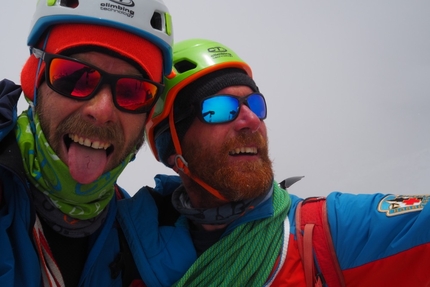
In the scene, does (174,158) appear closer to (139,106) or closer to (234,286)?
(139,106)

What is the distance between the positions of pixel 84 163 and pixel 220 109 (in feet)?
2.35

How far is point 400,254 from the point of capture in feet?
4.08

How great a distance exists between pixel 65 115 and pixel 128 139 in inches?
10.5

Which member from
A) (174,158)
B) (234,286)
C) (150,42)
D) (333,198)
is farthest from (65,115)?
(333,198)

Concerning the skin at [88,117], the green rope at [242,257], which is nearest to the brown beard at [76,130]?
the skin at [88,117]

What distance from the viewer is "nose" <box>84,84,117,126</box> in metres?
1.33

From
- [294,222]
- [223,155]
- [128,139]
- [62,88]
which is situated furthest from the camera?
[223,155]

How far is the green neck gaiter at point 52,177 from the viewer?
1347mm

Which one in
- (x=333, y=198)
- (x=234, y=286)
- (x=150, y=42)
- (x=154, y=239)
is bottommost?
(x=234, y=286)

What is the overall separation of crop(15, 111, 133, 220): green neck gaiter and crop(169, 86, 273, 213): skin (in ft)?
1.54

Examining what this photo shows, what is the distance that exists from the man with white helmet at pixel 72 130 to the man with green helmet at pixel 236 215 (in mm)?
313

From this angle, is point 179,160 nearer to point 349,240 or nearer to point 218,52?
point 218,52

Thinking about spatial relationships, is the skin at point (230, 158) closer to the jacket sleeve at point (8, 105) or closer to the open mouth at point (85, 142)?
the open mouth at point (85, 142)

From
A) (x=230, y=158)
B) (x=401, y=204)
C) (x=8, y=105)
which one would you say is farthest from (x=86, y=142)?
(x=401, y=204)
